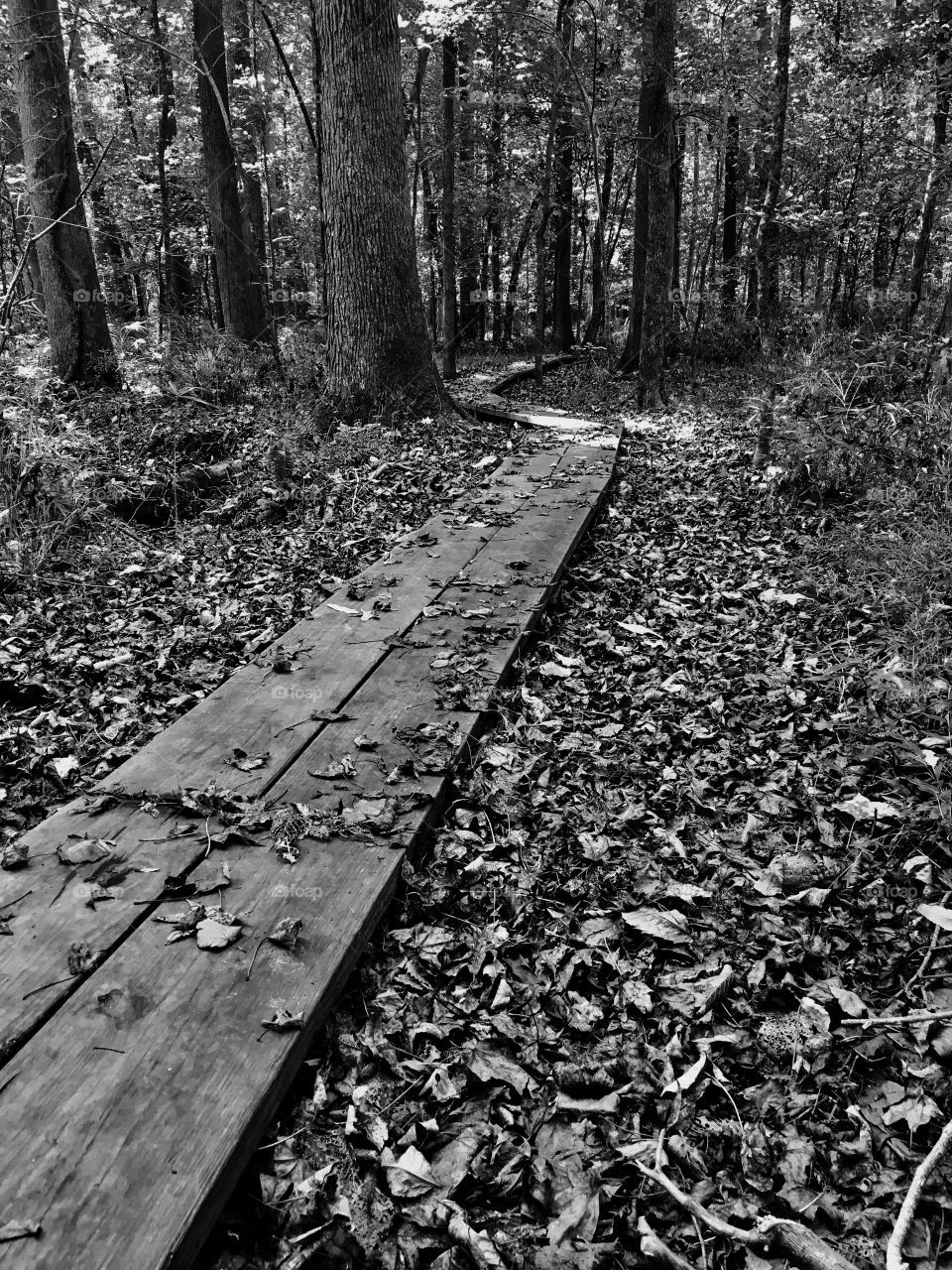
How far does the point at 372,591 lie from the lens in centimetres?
461

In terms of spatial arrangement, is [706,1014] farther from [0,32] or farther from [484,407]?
[0,32]

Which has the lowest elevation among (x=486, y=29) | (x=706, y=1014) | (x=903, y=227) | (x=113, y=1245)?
(x=706, y=1014)

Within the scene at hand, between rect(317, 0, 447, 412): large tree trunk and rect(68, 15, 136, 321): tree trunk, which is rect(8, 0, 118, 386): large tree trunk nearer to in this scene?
rect(317, 0, 447, 412): large tree trunk

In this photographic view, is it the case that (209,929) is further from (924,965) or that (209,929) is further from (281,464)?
(281,464)

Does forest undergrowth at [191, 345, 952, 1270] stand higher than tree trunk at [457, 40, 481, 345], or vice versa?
tree trunk at [457, 40, 481, 345]

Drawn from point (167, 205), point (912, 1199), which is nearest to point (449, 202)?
point (167, 205)

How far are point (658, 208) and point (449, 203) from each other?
14.2ft

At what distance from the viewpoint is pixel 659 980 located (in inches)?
93.4

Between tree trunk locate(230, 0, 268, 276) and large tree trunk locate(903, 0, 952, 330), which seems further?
tree trunk locate(230, 0, 268, 276)

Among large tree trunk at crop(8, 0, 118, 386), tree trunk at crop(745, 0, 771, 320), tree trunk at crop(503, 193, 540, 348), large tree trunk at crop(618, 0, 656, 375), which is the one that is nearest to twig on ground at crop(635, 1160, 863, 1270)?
large tree trunk at crop(8, 0, 118, 386)

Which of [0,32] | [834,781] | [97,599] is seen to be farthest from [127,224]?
[834,781]

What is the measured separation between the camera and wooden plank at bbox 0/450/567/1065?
1977 millimetres

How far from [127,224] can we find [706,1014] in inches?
1061

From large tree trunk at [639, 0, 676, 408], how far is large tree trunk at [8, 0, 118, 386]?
7.00 meters
